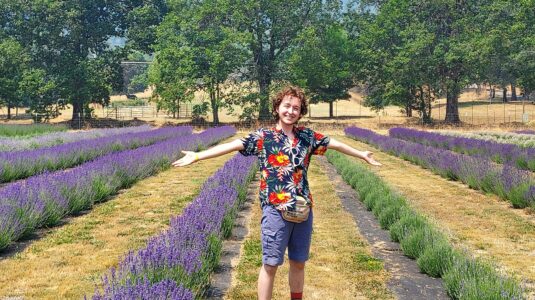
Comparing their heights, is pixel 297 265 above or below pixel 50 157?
below

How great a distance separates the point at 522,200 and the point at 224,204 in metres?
5.01

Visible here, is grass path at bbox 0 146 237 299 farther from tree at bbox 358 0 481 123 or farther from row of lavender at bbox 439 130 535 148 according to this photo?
tree at bbox 358 0 481 123

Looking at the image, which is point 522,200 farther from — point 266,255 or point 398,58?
point 398,58

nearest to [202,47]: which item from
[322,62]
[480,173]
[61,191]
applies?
[322,62]

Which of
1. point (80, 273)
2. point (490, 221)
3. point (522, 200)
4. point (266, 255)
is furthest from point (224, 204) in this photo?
point (522, 200)

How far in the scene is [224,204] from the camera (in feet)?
19.2

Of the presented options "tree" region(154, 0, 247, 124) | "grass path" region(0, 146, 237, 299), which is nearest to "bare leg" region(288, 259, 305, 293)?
"grass path" region(0, 146, 237, 299)

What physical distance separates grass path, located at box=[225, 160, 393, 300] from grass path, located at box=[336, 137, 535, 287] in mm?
1248

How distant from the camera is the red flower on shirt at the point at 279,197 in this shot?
3.13 meters

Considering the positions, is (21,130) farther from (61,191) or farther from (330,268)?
(330,268)

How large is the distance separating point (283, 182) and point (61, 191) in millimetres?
5045

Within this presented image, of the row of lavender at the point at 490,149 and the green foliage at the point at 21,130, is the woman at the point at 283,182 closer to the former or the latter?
the row of lavender at the point at 490,149

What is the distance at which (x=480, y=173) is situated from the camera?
389 inches

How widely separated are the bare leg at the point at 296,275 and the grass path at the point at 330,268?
801mm
